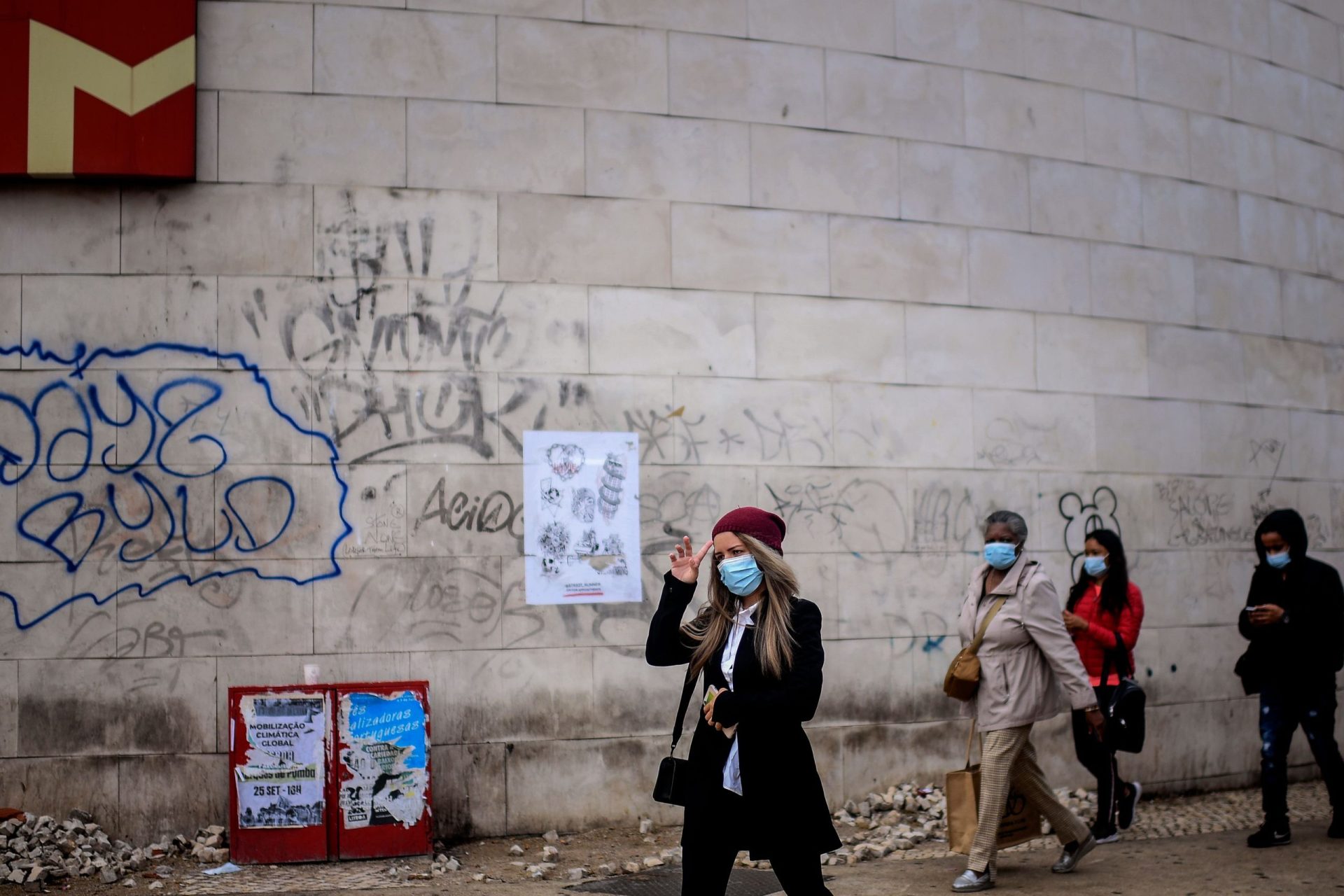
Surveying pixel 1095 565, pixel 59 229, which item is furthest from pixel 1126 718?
pixel 59 229

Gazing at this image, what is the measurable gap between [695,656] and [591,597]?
3111 mm

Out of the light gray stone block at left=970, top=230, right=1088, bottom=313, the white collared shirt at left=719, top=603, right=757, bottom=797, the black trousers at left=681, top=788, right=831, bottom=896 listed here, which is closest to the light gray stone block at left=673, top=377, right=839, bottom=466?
the light gray stone block at left=970, top=230, right=1088, bottom=313

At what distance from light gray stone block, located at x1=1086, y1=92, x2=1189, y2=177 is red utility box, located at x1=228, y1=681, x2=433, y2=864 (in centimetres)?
593

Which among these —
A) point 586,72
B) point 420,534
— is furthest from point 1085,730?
point 586,72

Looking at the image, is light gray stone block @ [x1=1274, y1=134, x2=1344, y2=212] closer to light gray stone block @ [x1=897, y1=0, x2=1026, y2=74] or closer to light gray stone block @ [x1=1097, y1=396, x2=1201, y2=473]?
light gray stone block @ [x1=1097, y1=396, x2=1201, y2=473]

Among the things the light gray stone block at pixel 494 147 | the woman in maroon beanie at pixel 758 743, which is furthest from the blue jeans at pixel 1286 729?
the light gray stone block at pixel 494 147

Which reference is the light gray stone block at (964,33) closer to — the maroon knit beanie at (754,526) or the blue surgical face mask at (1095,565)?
the blue surgical face mask at (1095,565)

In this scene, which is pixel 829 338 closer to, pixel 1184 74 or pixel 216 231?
pixel 1184 74

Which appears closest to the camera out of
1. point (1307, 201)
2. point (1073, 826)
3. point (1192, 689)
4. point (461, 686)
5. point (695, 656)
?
point (695, 656)

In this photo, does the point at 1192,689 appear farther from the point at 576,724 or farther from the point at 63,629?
the point at 63,629

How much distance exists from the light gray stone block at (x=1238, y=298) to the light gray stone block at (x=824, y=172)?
2529 millimetres

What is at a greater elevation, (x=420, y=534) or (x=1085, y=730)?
(x=420, y=534)

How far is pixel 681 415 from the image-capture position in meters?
7.65

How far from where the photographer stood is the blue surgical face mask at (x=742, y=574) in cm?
433
